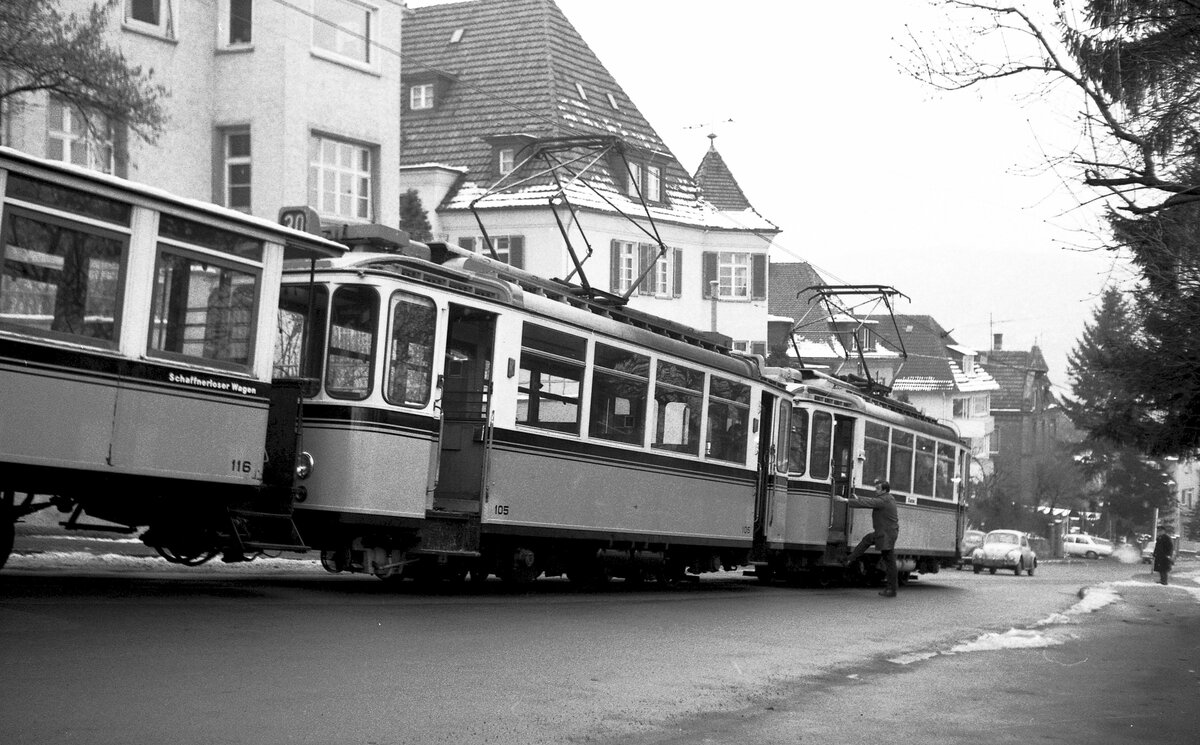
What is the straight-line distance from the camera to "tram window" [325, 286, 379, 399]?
1372cm

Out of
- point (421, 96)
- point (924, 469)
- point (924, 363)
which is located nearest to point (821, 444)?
point (924, 469)

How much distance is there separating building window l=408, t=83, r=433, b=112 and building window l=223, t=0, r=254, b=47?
17426 mm

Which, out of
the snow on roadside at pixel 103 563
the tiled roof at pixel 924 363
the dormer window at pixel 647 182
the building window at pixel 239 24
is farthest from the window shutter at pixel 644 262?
the tiled roof at pixel 924 363

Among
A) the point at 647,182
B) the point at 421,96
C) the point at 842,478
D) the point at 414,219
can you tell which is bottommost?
the point at 842,478

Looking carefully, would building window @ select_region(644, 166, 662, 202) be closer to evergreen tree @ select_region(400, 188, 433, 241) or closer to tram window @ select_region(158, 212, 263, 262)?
evergreen tree @ select_region(400, 188, 433, 241)

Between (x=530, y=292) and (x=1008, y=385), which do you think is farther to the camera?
(x=1008, y=385)

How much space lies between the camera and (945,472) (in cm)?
2981

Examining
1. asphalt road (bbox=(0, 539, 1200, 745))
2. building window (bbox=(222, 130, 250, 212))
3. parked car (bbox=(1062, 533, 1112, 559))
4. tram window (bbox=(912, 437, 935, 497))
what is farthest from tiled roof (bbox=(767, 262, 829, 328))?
asphalt road (bbox=(0, 539, 1200, 745))

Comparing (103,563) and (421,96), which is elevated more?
(421,96)

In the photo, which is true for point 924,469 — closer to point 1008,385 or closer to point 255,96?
point 255,96

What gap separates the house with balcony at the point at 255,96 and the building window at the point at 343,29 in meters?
0.02

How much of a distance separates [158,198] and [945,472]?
2104 centimetres

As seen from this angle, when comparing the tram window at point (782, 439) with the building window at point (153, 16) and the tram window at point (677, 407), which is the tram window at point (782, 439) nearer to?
the tram window at point (677, 407)

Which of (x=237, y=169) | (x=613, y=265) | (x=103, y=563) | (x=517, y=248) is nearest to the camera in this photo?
(x=103, y=563)
